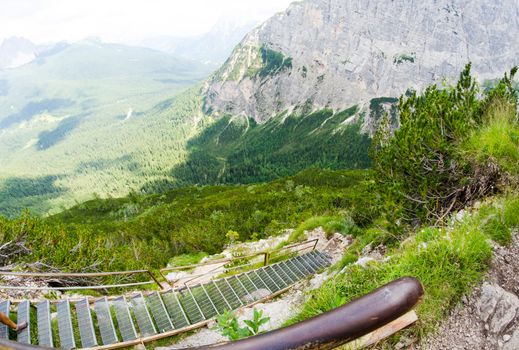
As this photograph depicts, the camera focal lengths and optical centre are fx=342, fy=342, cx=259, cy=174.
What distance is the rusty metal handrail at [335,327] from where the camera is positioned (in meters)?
1.87

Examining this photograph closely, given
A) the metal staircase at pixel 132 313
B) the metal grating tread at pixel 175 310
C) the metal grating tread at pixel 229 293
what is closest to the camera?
the metal staircase at pixel 132 313

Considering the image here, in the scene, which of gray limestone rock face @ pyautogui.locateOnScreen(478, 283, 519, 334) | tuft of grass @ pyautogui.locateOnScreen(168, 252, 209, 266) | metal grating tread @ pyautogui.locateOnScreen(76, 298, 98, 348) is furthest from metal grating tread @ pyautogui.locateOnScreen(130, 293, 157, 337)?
tuft of grass @ pyautogui.locateOnScreen(168, 252, 209, 266)

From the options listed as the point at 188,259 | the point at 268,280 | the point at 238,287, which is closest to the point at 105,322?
the point at 238,287

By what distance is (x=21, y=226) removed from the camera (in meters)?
15.8

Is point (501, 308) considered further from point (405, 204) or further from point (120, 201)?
point (120, 201)

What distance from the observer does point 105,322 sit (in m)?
7.62

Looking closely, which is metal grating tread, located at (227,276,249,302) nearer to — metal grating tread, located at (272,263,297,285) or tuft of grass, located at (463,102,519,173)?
metal grating tread, located at (272,263,297,285)

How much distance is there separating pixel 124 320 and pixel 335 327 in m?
7.39

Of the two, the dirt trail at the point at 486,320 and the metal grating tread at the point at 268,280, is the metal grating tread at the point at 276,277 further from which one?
the dirt trail at the point at 486,320

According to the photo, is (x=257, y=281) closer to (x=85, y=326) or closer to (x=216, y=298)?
(x=216, y=298)

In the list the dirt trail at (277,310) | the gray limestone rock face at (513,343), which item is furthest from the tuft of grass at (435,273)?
the dirt trail at (277,310)

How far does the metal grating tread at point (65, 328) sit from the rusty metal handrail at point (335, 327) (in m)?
6.28

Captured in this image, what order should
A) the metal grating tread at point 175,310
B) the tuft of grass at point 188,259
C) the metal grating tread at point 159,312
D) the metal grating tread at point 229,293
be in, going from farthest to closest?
1. the tuft of grass at point 188,259
2. the metal grating tread at point 229,293
3. the metal grating tread at point 175,310
4. the metal grating tread at point 159,312

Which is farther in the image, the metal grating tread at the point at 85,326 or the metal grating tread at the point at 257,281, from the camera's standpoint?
the metal grating tread at the point at 257,281
